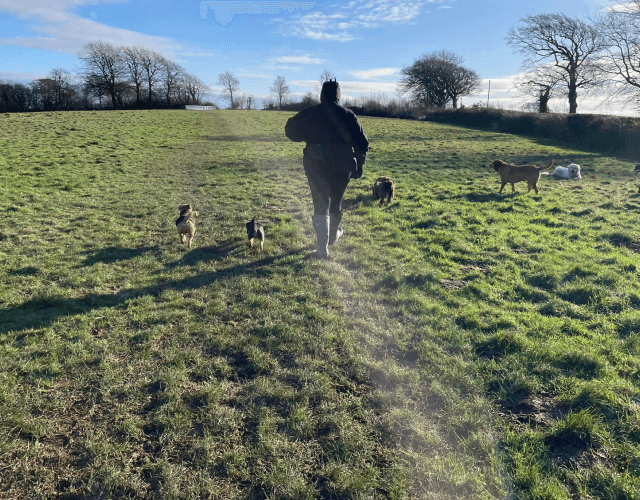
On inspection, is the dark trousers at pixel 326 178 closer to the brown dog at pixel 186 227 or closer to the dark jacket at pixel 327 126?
the dark jacket at pixel 327 126

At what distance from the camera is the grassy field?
2270mm

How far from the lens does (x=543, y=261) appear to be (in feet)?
18.5

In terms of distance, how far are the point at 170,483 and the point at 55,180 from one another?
12.0 m

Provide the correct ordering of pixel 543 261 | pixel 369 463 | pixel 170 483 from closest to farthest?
1. pixel 170 483
2. pixel 369 463
3. pixel 543 261

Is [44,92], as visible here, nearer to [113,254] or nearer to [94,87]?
[94,87]

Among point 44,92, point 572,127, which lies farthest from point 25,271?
point 44,92

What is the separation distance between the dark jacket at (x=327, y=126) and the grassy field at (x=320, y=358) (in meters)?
1.81

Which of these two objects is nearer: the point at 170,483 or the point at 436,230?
the point at 170,483

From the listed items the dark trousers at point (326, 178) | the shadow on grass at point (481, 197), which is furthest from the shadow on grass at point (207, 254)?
the shadow on grass at point (481, 197)

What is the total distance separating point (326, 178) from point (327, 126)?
0.72 metres

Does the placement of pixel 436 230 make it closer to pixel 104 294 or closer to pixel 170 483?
pixel 104 294

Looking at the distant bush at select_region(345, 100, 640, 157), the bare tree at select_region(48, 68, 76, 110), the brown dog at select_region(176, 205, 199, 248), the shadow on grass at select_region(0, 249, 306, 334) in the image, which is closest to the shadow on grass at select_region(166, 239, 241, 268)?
the brown dog at select_region(176, 205, 199, 248)

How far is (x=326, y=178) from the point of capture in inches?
209

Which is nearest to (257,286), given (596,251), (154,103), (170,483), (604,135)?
(170,483)
